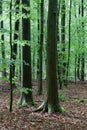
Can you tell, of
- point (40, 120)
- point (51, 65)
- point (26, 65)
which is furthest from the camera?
point (26, 65)

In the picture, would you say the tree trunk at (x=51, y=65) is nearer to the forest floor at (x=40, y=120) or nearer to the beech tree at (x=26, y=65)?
the forest floor at (x=40, y=120)

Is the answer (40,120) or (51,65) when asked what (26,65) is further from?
(40,120)

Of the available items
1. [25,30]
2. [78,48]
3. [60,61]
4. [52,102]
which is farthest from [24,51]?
[78,48]

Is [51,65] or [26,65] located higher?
[51,65]

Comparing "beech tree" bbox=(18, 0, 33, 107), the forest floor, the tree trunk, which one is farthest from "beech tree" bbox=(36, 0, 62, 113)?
"beech tree" bbox=(18, 0, 33, 107)

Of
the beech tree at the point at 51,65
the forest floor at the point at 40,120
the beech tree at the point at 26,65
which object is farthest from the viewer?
the beech tree at the point at 26,65

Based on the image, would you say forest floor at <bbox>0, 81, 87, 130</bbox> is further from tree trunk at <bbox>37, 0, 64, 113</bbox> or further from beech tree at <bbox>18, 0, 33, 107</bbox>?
beech tree at <bbox>18, 0, 33, 107</bbox>

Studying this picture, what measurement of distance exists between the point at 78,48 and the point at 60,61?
4805 millimetres

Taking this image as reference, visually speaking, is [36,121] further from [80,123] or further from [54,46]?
[54,46]

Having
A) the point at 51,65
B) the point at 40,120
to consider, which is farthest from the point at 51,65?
the point at 40,120

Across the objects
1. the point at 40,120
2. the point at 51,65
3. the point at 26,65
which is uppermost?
the point at 51,65

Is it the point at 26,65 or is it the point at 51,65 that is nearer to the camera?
the point at 51,65

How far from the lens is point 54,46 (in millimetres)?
11594

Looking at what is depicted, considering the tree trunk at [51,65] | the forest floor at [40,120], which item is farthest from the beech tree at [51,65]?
the forest floor at [40,120]
